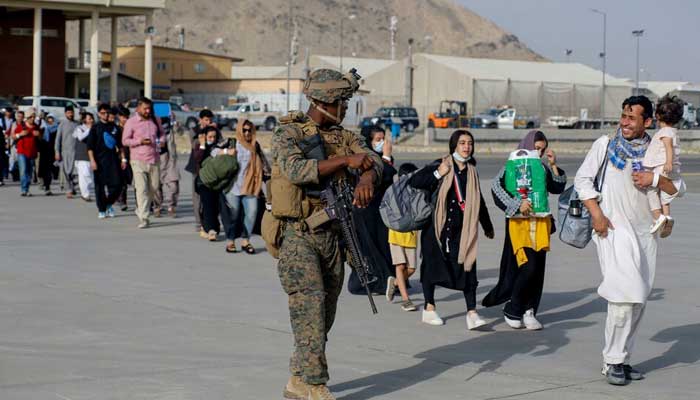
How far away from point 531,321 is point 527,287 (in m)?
0.27

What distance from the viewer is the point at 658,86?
320 ft

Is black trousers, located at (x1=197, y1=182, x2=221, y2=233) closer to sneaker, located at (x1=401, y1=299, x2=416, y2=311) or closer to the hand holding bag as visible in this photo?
sneaker, located at (x1=401, y1=299, x2=416, y2=311)

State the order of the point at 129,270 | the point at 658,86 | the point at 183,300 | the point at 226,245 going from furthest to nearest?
the point at 658,86 → the point at 226,245 → the point at 129,270 → the point at 183,300

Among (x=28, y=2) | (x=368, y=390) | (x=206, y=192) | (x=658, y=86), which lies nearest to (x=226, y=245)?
(x=206, y=192)

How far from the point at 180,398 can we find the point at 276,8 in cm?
16519

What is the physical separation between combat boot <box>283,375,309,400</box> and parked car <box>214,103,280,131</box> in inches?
2237

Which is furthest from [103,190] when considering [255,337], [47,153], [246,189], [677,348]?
[677,348]

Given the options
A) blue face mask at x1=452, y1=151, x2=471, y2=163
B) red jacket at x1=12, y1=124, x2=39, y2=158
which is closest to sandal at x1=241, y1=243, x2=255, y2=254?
blue face mask at x1=452, y1=151, x2=471, y2=163

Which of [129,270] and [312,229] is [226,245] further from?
[312,229]

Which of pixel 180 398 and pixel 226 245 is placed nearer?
pixel 180 398

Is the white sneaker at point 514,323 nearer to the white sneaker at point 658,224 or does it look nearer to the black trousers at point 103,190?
the white sneaker at point 658,224

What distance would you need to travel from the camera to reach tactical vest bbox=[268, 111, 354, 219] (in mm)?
6387

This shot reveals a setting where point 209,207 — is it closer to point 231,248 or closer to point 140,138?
point 231,248

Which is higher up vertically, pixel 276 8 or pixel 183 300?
pixel 276 8
